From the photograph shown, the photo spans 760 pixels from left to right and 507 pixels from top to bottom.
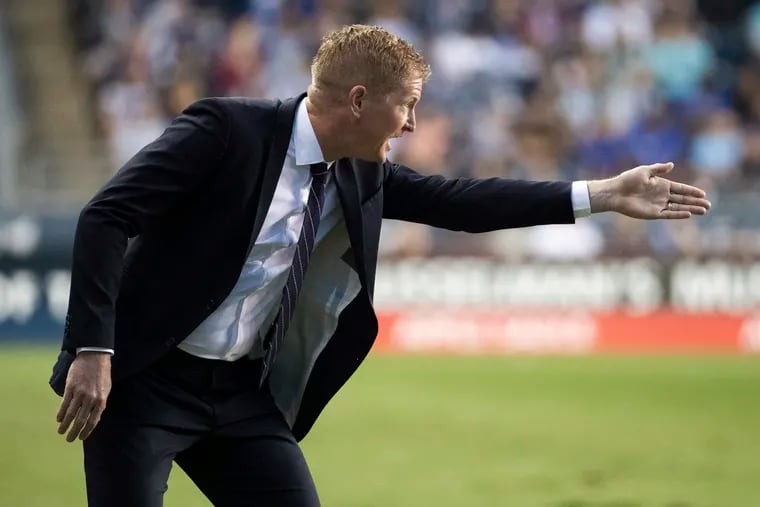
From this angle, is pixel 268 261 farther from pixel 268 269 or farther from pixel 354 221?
pixel 354 221

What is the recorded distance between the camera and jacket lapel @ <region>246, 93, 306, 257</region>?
14.1 feet

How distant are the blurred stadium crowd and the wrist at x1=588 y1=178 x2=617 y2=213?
36.5 feet

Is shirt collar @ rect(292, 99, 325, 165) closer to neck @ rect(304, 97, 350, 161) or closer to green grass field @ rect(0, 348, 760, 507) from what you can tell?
neck @ rect(304, 97, 350, 161)

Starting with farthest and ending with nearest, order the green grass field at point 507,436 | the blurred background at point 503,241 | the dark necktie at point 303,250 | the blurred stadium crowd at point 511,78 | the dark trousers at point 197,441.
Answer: the blurred stadium crowd at point 511,78 → the blurred background at point 503,241 → the green grass field at point 507,436 → the dark necktie at point 303,250 → the dark trousers at point 197,441

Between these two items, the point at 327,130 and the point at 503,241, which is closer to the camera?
the point at 327,130

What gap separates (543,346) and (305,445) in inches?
239

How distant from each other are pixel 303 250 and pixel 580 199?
946 mm

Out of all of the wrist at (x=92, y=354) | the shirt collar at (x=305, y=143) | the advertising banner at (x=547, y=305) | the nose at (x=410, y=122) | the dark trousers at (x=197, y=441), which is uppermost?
the advertising banner at (x=547, y=305)

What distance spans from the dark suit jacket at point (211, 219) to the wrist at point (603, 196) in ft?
0.27

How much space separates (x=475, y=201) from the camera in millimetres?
4656

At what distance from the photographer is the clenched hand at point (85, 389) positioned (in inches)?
157

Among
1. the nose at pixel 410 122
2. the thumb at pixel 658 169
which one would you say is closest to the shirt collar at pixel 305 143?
the nose at pixel 410 122

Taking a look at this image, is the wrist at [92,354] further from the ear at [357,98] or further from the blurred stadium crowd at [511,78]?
the blurred stadium crowd at [511,78]

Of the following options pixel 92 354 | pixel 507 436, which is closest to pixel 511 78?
pixel 507 436
